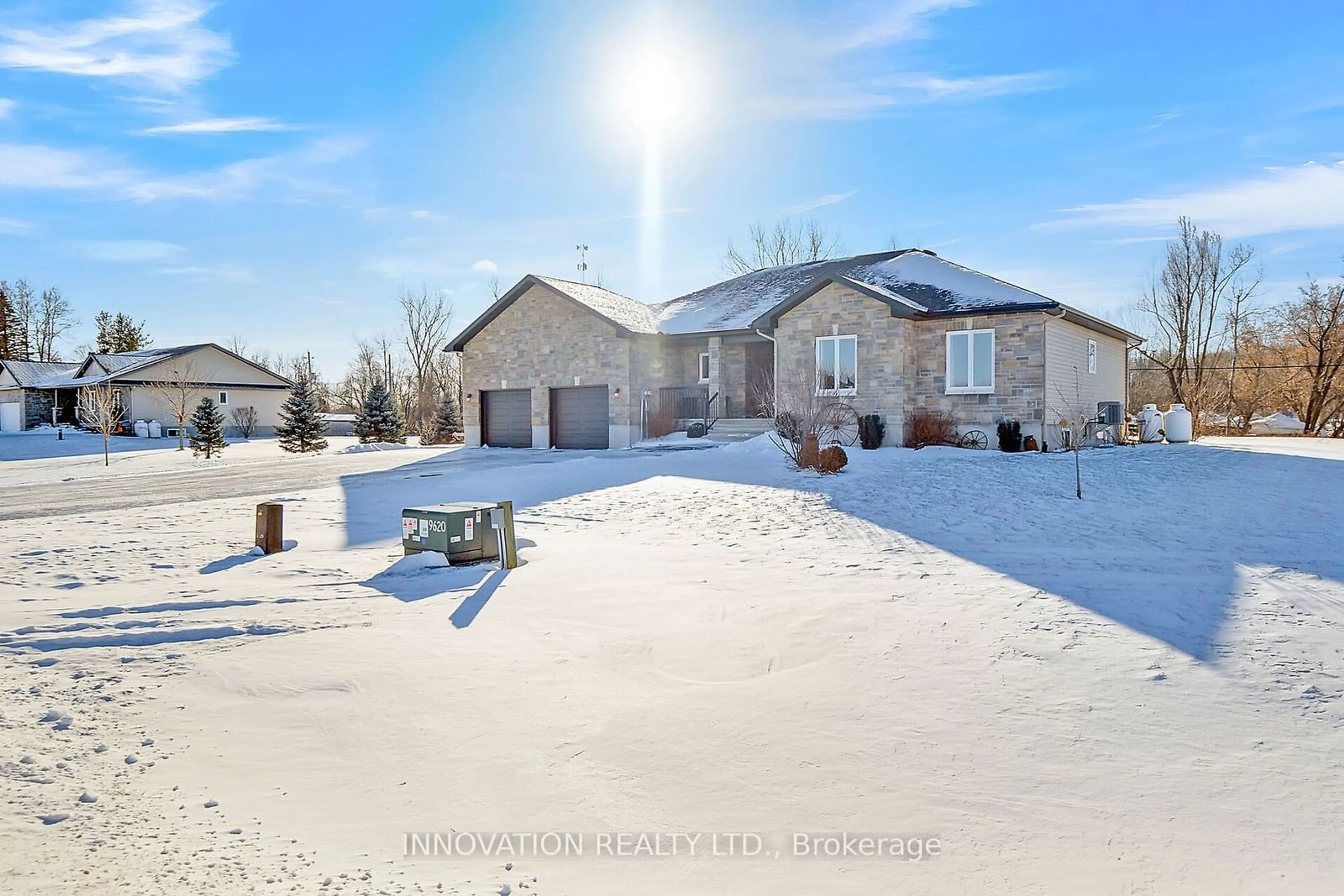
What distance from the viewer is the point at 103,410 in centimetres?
2430

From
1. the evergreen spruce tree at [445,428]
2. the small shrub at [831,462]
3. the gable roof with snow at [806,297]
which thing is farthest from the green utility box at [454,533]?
the evergreen spruce tree at [445,428]

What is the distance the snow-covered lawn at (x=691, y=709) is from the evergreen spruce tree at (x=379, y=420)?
23690mm

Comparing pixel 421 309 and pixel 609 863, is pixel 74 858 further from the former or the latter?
pixel 421 309

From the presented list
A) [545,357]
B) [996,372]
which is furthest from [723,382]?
[996,372]

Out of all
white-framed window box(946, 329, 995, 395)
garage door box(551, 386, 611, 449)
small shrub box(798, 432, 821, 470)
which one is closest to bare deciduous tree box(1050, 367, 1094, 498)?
white-framed window box(946, 329, 995, 395)

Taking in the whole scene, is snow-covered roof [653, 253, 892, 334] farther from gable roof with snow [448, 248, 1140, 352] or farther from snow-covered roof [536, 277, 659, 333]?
snow-covered roof [536, 277, 659, 333]

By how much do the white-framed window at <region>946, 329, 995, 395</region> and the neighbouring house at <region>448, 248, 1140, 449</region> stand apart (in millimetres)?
37

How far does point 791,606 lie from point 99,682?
4630 millimetres

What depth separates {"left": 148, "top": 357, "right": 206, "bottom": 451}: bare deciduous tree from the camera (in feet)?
110

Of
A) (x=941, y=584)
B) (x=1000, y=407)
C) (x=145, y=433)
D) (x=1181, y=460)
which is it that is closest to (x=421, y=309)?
(x=145, y=433)

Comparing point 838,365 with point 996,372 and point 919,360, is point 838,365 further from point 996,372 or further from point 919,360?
point 996,372

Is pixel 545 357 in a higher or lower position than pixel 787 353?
higher

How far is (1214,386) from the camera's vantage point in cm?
3225

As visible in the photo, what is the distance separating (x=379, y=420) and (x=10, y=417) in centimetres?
2537
